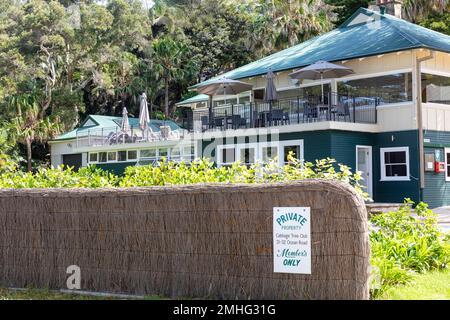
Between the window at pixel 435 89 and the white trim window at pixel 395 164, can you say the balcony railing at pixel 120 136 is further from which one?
the window at pixel 435 89

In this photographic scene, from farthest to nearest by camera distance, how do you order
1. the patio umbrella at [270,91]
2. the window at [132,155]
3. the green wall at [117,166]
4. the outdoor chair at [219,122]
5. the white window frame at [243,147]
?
the green wall at [117,166]
the window at [132,155]
the outdoor chair at [219,122]
the white window frame at [243,147]
the patio umbrella at [270,91]

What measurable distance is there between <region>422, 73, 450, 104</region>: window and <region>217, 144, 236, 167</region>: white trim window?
23.4 ft

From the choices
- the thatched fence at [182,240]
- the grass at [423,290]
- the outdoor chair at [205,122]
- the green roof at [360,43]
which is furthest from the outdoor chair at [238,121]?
the grass at [423,290]

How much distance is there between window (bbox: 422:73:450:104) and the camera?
2202 centimetres

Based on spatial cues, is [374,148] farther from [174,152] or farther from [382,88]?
[174,152]

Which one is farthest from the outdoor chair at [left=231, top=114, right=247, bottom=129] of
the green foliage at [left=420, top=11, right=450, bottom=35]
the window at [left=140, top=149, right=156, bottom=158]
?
the green foliage at [left=420, top=11, right=450, bottom=35]

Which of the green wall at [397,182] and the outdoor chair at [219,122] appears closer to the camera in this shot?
the green wall at [397,182]

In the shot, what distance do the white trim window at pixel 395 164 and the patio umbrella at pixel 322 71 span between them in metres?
3.02

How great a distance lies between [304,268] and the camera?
23.2 feet

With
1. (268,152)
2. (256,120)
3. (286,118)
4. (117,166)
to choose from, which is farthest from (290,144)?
(117,166)

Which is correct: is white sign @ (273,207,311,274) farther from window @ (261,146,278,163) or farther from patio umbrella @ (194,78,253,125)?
patio umbrella @ (194,78,253,125)

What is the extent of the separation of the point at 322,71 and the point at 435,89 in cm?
407

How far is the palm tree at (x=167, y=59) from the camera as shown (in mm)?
46438
